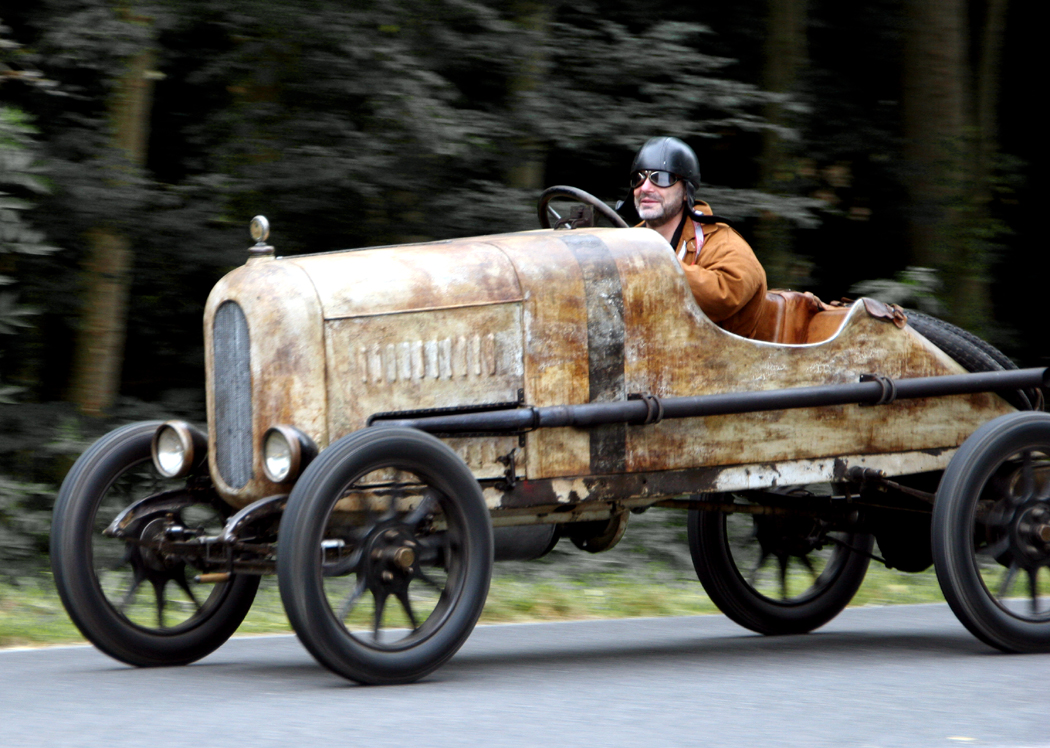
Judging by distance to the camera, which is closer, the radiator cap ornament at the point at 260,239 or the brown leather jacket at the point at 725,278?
the radiator cap ornament at the point at 260,239

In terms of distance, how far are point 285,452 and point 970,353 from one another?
116 inches

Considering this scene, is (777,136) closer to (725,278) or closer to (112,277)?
(112,277)

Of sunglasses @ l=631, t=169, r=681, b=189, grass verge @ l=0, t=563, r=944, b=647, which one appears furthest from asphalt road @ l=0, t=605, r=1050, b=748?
sunglasses @ l=631, t=169, r=681, b=189

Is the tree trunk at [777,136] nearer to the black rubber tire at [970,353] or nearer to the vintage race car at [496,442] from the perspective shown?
the black rubber tire at [970,353]

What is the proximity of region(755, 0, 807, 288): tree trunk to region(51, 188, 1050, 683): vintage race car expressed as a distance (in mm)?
5305

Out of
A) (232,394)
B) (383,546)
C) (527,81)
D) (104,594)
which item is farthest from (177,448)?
(527,81)

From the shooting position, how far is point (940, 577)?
18.0 ft

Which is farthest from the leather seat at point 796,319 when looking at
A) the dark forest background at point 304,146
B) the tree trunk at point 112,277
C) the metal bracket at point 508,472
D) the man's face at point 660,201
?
the tree trunk at point 112,277

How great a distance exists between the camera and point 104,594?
205 inches

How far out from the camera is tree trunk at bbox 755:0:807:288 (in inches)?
453

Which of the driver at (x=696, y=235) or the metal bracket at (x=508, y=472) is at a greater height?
the driver at (x=696, y=235)

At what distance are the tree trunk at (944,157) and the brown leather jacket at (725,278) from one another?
625 centimetres

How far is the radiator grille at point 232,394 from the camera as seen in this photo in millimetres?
5059

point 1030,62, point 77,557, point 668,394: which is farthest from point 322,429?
→ point 1030,62
